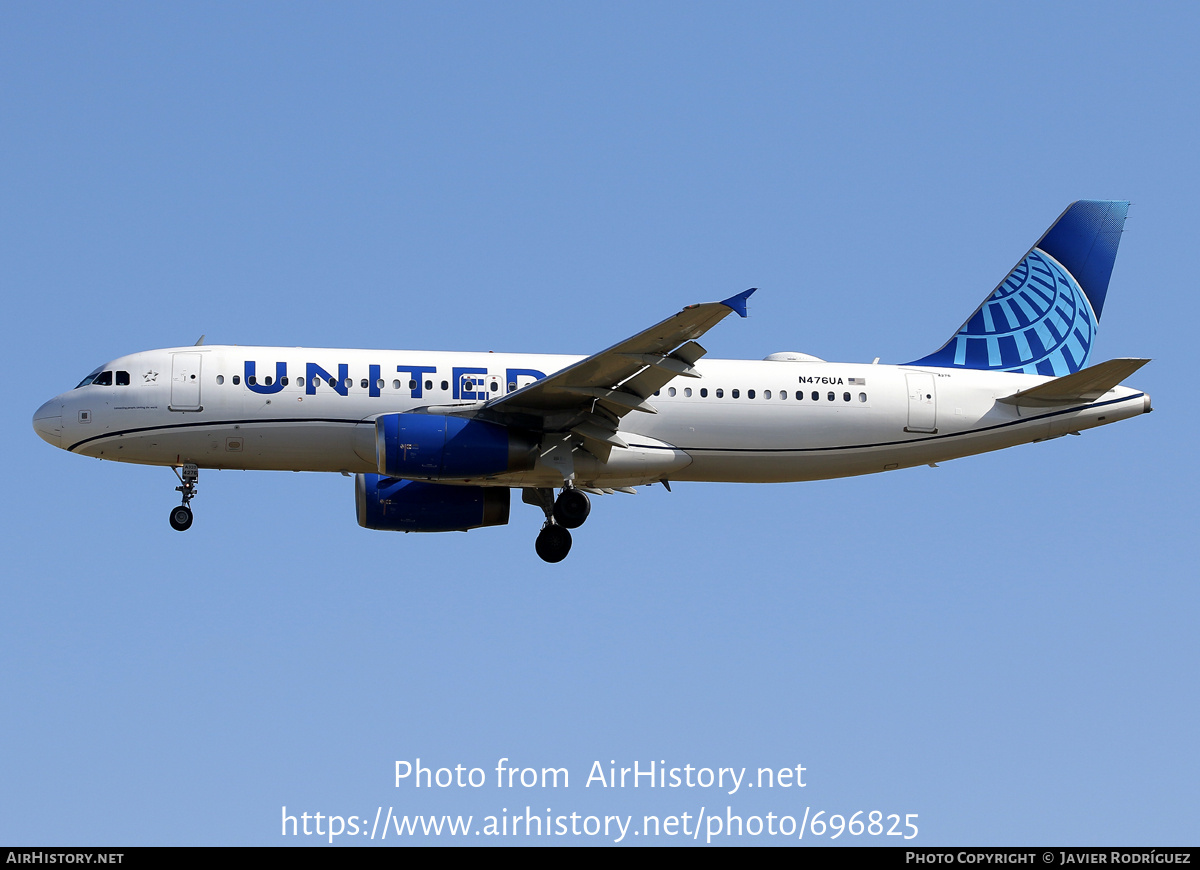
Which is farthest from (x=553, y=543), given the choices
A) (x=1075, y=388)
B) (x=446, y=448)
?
(x=1075, y=388)

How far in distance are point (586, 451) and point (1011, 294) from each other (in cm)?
1205

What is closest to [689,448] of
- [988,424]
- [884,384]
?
[884,384]

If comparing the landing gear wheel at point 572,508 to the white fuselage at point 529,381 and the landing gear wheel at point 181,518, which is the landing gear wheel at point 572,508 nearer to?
the white fuselage at point 529,381

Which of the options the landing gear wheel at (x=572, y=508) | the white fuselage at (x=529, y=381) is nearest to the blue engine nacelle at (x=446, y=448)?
the white fuselage at (x=529, y=381)

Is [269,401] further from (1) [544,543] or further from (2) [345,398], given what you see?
(1) [544,543]

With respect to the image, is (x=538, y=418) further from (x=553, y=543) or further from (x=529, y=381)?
(x=553, y=543)

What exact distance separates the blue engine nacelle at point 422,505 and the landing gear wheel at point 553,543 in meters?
1.55

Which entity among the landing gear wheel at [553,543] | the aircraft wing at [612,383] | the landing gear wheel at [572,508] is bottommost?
the landing gear wheel at [553,543]

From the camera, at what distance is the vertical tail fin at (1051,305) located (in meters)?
33.9

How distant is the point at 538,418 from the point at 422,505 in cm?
433

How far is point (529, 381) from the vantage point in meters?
30.7

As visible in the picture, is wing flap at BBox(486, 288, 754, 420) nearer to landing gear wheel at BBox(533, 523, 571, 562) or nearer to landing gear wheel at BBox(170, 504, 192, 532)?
landing gear wheel at BBox(533, 523, 571, 562)

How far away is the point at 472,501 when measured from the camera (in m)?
32.4

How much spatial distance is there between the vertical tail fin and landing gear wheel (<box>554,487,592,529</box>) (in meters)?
8.57
